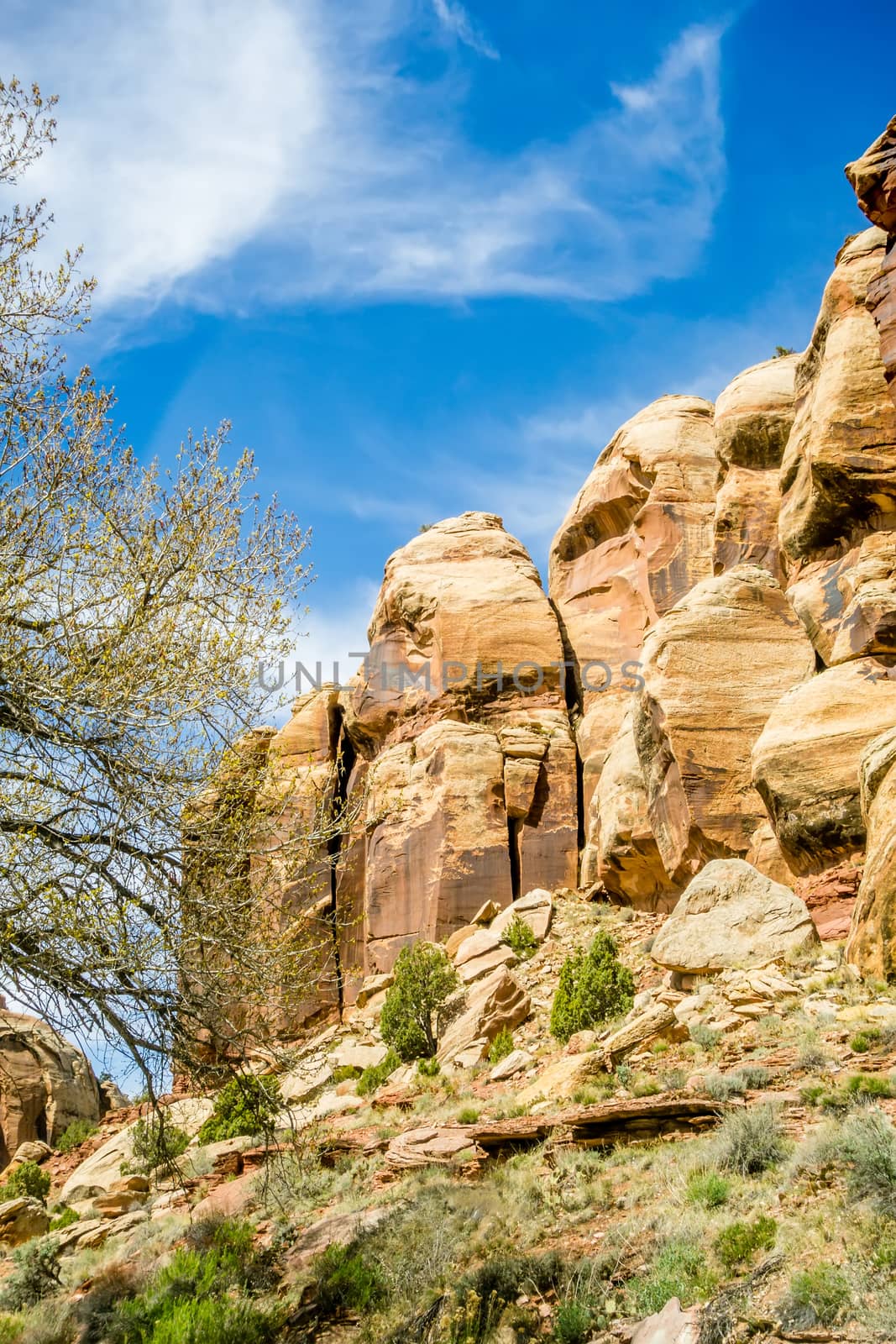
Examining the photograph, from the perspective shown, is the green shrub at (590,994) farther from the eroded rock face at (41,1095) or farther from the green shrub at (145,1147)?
the eroded rock face at (41,1095)

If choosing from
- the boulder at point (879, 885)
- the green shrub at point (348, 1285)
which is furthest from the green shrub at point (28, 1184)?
the boulder at point (879, 885)

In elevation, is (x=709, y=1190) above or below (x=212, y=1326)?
above

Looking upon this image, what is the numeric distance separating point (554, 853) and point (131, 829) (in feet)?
79.5

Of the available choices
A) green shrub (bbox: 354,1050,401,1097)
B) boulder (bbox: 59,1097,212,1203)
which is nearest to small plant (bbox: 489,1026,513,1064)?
green shrub (bbox: 354,1050,401,1097)

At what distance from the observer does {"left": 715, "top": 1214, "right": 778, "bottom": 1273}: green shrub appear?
8438 mm

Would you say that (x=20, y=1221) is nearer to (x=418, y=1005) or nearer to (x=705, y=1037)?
(x=418, y=1005)

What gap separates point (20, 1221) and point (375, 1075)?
26.0 ft

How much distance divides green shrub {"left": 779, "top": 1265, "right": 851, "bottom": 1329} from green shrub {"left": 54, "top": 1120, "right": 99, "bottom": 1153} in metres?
28.0

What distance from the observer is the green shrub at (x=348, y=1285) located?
33.0 feet

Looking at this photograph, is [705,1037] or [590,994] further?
[590,994]

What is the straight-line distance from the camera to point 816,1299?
7406 millimetres

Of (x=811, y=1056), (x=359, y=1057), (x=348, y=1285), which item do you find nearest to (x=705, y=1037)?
(x=811, y=1056)

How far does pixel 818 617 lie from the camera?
76.5 ft

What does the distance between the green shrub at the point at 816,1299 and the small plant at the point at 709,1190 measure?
197 cm
